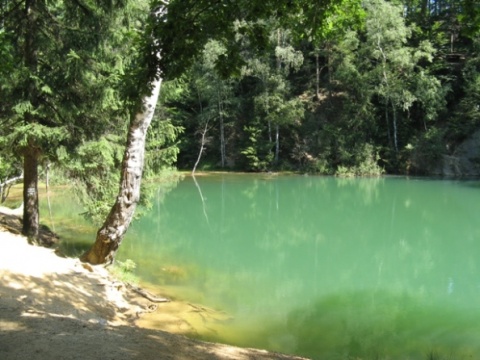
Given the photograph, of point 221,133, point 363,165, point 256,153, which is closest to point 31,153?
point 363,165

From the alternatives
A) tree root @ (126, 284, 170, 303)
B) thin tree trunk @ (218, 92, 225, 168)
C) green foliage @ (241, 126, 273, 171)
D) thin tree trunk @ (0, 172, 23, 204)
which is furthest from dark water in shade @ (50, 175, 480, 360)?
thin tree trunk @ (218, 92, 225, 168)

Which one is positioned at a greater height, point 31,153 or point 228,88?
point 228,88

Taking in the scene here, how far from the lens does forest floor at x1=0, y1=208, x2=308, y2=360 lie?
3.98m

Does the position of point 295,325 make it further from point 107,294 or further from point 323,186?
point 323,186

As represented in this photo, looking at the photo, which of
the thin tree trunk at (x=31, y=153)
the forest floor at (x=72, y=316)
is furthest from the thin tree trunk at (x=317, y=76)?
the forest floor at (x=72, y=316)

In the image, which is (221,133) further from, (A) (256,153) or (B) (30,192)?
(B) (30,192)

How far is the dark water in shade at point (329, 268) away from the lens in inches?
290

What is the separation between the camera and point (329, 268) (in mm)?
11727

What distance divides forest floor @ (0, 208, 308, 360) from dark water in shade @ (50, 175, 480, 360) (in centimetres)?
151

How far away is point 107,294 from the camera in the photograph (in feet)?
23.7

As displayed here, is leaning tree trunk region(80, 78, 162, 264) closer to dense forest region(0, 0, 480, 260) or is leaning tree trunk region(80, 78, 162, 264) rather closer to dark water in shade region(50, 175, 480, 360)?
dense forest region(0, 0, 480, 260)

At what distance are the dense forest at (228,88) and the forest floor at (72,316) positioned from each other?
1182 millimetres

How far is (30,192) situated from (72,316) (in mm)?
4673

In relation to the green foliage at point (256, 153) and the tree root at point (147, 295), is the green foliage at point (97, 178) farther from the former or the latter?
the green foliage at point (256, 153)
